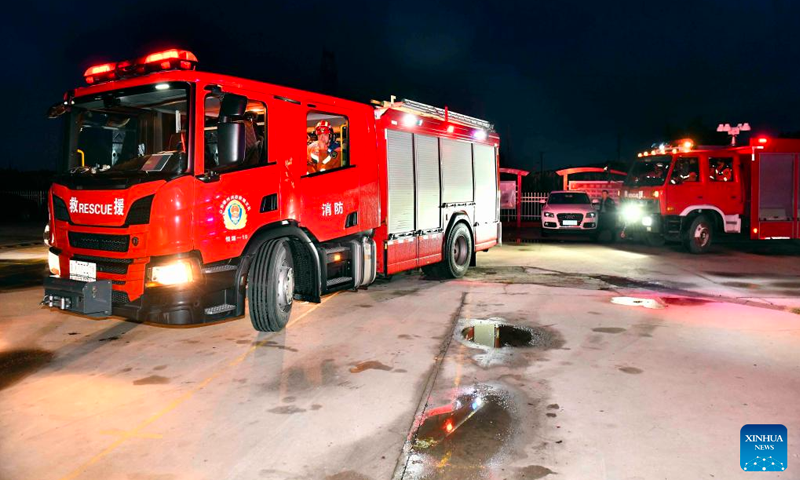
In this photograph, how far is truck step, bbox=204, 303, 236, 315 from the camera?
219 inches

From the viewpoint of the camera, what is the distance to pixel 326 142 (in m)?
7.52

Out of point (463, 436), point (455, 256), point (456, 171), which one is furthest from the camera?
point (455, 256)

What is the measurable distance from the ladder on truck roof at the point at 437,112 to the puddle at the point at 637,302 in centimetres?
406

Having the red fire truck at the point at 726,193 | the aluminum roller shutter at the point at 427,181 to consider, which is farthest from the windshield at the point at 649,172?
the aluminum roller shutter at the point at 427,181

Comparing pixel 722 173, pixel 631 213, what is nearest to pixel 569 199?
pixel 631 213

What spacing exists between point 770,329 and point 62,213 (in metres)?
7.77

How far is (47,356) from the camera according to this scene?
19.4 feet

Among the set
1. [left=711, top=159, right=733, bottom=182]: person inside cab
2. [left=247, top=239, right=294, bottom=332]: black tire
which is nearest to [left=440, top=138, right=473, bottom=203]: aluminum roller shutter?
[left=247, top=239, right=294, bottom=332]: black tire

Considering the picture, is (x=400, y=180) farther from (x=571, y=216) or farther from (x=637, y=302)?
(x=571, y=216)

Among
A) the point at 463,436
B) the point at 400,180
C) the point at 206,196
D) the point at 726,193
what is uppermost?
the point at 400,180

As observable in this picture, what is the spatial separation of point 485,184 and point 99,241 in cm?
781

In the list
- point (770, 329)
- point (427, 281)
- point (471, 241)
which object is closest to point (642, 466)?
point (770, 329)

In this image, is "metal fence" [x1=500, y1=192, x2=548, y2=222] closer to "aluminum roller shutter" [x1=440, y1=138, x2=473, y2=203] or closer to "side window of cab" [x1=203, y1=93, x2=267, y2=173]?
"aluminum roller shutter" [x1=440, y1=138, x2=473, y2=203]

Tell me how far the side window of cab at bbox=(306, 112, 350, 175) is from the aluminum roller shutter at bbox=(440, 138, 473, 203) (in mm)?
2835
